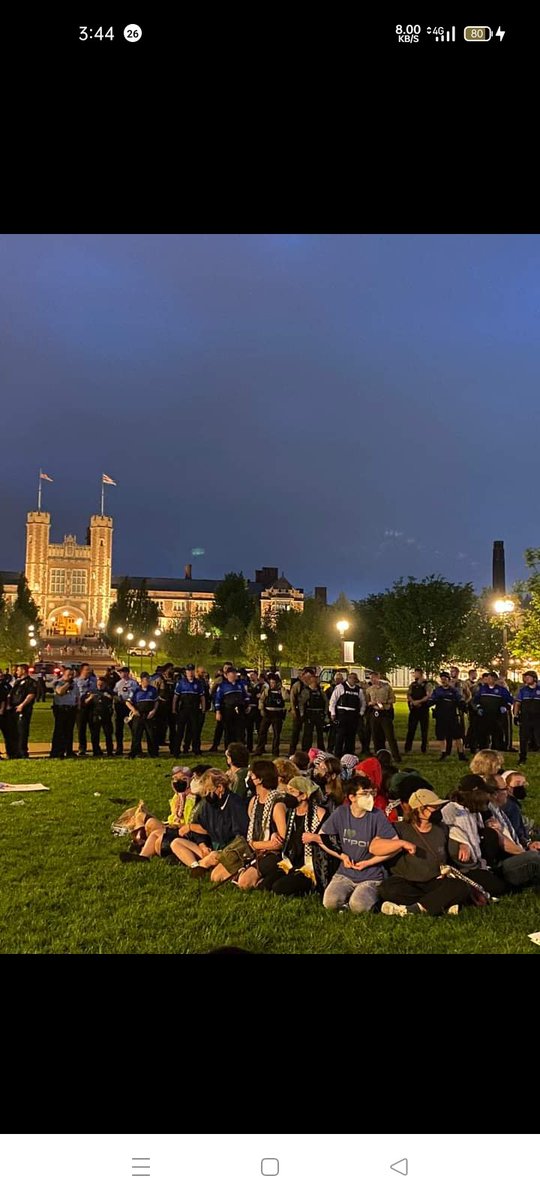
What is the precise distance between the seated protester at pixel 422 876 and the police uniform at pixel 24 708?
36.6 feet

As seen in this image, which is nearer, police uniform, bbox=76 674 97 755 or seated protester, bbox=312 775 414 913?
seated protester, bbox=312 775 414 913

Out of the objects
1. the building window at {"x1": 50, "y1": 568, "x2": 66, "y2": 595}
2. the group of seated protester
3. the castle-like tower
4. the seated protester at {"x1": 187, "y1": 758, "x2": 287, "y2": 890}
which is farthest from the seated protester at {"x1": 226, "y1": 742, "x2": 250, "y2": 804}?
the building window at {"x1": 50, "y1": 568, "x2": 66, "y2": 595}

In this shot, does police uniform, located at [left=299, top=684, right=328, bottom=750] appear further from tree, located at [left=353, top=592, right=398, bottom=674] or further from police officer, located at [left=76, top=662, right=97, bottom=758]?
tree, located at [left=353, top=592, right=398, bottom=674]

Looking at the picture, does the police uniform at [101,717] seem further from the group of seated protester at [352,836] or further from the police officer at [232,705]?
the group of seated protester at [352,836]

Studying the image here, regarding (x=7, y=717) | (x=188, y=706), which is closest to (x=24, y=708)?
(x=7, y=717)

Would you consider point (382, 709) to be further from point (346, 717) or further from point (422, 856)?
point (422, 856)

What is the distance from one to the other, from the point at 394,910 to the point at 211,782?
2516 mm

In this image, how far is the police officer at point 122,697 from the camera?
17344 millimetres

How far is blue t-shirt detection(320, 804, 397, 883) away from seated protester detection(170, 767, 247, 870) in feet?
4.73

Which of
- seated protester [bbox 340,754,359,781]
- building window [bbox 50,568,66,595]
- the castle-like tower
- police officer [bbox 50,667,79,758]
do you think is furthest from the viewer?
building window [bbox 50,568,66,595]

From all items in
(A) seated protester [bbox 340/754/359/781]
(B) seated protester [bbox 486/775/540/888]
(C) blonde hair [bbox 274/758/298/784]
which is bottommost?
(B) seated protester [bbox 486/775/540/888]

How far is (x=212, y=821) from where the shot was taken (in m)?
8.67

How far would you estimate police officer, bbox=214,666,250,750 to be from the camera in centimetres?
1698

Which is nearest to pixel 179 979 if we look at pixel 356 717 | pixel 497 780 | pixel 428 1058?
pixel 428 1058
